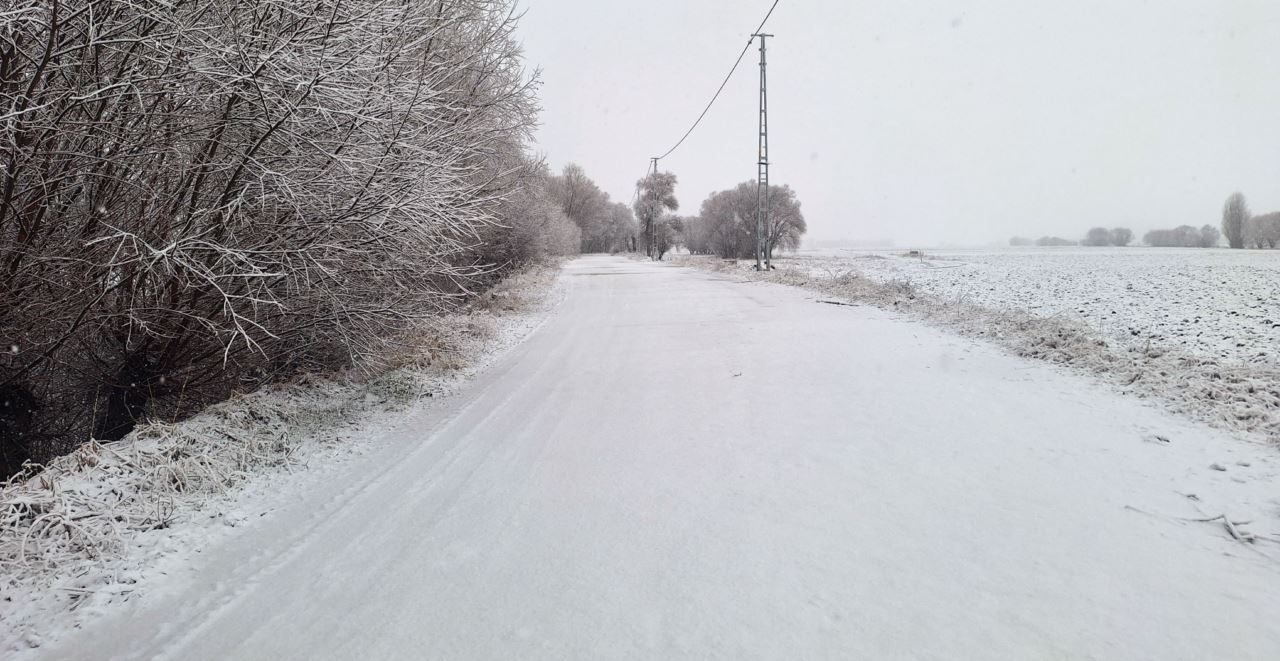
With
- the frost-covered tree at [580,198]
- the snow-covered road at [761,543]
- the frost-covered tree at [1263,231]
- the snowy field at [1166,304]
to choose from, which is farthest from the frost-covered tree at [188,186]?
→ the frost-covered tree at [1263,231]

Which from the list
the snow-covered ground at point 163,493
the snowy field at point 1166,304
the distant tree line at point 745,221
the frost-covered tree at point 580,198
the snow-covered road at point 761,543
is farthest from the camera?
the distant tree line at point 745,221

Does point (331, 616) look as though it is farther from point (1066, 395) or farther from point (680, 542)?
point (1066, 395)

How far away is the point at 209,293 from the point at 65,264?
87 centimetres

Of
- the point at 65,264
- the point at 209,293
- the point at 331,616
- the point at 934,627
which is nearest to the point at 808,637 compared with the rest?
the point at 934,627

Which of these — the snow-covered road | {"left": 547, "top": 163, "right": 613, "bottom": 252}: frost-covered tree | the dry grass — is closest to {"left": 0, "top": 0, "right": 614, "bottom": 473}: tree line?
the snow-covered road

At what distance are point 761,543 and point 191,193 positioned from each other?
472 cm

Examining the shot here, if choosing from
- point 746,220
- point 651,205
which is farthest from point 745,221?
point 651,205

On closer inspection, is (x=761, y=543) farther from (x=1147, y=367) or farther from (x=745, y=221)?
(x=745, y=221)

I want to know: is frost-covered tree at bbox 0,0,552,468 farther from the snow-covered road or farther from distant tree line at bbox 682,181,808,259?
distant tree line at bbox 682,181,808,259

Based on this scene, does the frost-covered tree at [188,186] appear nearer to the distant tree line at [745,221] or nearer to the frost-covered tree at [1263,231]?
the distant tree line at [745,221]

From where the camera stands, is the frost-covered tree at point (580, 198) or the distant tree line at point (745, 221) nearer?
the frost-covered tree at point (580, 198)

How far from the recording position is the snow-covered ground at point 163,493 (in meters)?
2.87

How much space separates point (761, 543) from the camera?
321 cm

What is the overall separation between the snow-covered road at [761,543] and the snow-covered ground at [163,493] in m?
0.18
